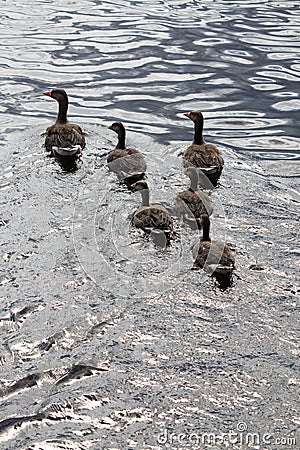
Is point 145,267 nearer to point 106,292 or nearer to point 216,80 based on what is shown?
point 106,292

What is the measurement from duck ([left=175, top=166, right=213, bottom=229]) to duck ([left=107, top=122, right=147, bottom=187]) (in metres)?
1.26

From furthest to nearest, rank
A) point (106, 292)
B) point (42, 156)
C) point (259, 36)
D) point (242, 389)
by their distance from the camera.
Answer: point (259, 36) < point (42, 156) < point (106, 292) < point (242, 389)

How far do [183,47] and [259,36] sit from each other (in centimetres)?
262

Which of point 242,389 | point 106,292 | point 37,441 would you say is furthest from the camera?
point 106,292

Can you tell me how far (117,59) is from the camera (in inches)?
730

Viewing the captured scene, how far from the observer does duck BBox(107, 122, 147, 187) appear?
37.2ft

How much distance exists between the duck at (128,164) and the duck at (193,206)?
126 centimetres

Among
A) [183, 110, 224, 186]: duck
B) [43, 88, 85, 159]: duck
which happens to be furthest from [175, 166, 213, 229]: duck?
[43, 88, 85, 159]: duck

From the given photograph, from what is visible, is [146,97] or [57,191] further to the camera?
[146,97]

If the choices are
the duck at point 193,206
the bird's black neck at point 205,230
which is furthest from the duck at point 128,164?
the bird's black neck at point 205,230

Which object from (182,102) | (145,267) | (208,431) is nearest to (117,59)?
(182,102)

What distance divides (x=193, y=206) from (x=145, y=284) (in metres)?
1.90

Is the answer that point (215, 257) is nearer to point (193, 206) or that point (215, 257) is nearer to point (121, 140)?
point (193, 206)

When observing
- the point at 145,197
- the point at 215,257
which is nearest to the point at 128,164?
the point at 145,197
